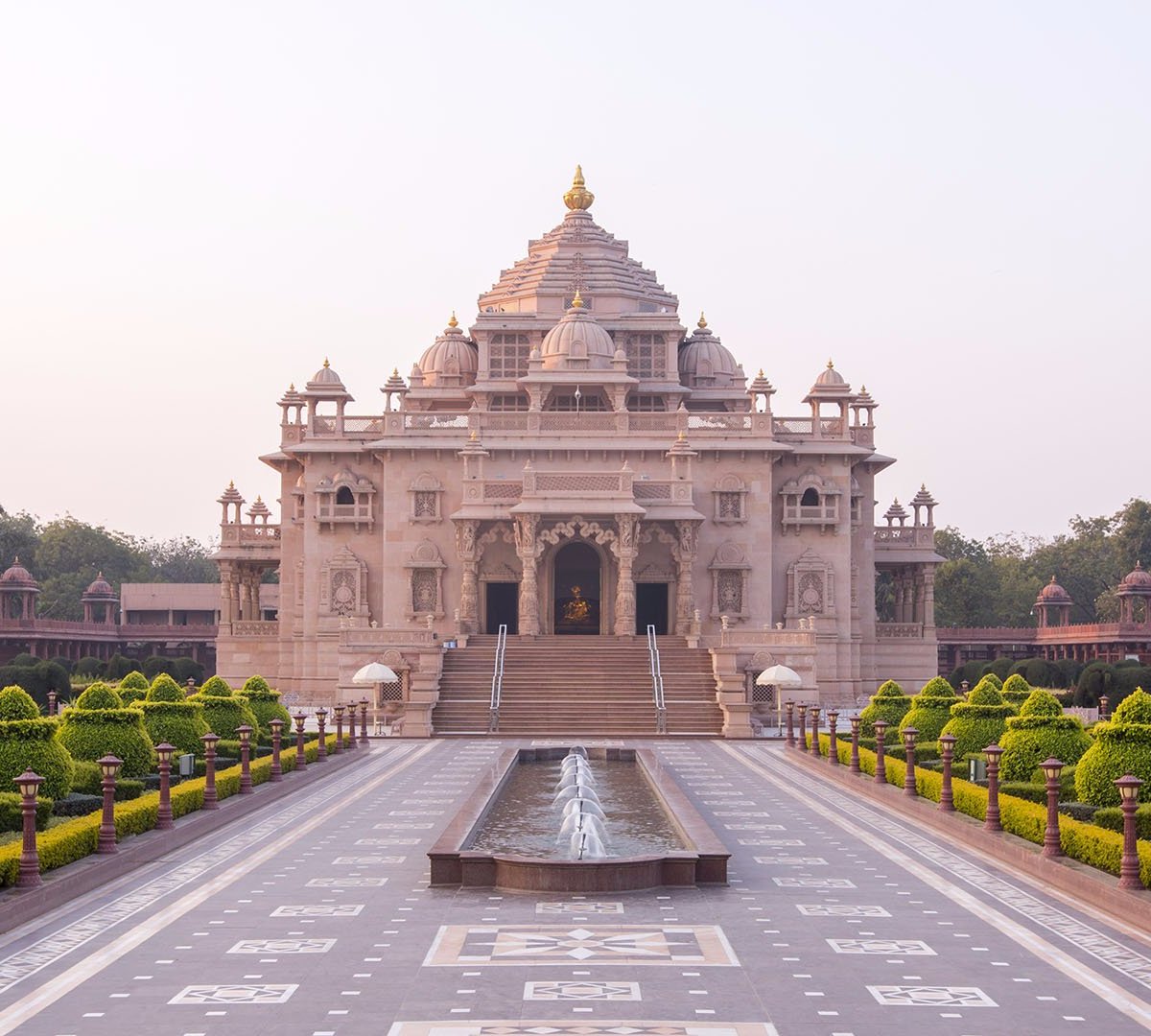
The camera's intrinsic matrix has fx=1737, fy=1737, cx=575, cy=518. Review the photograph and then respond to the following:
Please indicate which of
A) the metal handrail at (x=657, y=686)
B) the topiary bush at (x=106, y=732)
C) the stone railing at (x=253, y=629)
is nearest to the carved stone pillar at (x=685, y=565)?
the metal handrail at (x=657, y=686)

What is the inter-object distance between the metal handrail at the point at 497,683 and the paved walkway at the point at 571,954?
20.9m

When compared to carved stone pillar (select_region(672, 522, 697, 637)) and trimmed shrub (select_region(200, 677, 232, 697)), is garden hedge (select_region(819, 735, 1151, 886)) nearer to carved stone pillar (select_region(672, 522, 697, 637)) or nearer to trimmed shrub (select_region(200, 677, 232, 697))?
trimmed shrub (select_region(200, 677, 232, 697))

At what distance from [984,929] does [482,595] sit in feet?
129

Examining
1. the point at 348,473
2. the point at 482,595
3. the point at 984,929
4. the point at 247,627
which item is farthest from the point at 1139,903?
the point at 247,627

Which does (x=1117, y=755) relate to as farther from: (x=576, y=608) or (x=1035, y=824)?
(x=576, y=608)

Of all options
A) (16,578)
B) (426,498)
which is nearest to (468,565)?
(426,498)

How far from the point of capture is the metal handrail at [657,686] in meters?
41.3

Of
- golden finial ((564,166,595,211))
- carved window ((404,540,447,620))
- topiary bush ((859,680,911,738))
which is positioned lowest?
topiary bush ((859,680,911,738))

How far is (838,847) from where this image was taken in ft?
66.7

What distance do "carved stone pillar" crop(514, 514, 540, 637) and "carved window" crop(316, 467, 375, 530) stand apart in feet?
23.3

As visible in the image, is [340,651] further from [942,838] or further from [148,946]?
[148,946]

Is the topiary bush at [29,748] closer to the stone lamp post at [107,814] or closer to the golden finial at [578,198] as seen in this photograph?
the stone lamp post at [107,814]

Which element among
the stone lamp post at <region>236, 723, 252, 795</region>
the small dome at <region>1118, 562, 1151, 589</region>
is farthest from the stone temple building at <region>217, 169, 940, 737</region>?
the stone lamp post at <region>236, 723, 252, 795</region>

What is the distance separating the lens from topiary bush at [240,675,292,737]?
109 ft
